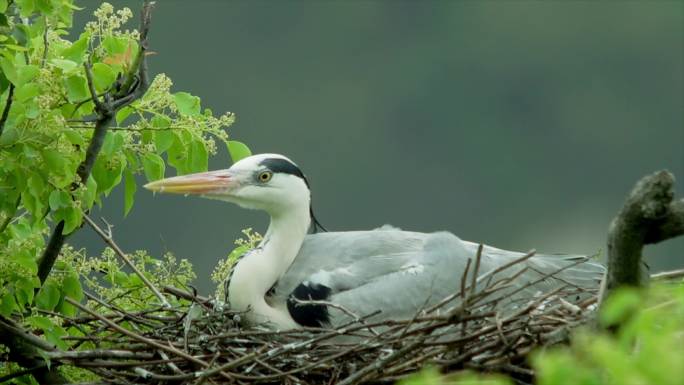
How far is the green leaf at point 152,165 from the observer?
709 centimetres

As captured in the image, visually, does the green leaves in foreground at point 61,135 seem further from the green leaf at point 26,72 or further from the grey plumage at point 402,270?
the grey plumage at point 402,270

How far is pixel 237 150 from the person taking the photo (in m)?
7.28

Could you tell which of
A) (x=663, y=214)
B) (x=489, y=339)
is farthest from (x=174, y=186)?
(x=663, y=214)

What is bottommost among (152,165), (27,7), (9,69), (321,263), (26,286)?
(26,286)

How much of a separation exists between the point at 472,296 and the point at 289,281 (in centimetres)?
219

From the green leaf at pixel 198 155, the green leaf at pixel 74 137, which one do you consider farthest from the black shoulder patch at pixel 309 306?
the green leaf at pixel 74 137

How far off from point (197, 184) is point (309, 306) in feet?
3.38

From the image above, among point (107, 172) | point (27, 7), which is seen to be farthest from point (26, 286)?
point (27, 7)

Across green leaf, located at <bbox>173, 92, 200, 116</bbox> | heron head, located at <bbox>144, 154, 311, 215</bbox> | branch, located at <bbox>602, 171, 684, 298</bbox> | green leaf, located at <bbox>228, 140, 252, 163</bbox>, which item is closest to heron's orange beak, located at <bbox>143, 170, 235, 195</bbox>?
heron head, located at <bbox>144, 154, 311, 215</bbox>

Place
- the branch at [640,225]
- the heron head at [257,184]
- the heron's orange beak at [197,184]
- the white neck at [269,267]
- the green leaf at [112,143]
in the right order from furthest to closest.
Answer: the heron head at [257,184] < the heron's orange beak at [197,184] < the white neck at [269,267] < the green leaf at [112,143] < the branch at [640,225]

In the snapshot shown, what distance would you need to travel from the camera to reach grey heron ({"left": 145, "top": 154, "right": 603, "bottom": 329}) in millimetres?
7238

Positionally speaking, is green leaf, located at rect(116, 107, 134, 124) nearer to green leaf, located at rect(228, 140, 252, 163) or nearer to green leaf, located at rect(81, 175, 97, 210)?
green leaf, located at rect(81, 175, 97, 210)

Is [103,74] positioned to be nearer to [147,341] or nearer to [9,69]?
[9,69]

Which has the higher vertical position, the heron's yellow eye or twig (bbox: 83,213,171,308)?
the heron's yellow eye
